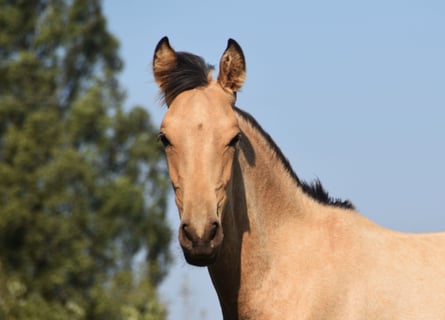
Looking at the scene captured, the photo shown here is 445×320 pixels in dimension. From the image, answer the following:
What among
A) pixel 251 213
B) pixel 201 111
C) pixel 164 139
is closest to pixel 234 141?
pixel 201 111

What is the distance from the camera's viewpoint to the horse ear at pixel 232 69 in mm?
5500

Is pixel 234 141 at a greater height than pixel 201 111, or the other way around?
pixel 201 111

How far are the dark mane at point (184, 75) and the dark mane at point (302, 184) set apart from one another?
39 centimetres

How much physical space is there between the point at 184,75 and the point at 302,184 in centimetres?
120

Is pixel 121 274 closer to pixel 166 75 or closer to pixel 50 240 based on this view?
pixel 50 240

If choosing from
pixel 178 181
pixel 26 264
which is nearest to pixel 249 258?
pixel 178 181

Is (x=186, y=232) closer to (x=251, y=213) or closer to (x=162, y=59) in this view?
(x=251, y=213)

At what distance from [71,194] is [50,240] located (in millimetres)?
1831

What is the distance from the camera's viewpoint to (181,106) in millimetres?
5211

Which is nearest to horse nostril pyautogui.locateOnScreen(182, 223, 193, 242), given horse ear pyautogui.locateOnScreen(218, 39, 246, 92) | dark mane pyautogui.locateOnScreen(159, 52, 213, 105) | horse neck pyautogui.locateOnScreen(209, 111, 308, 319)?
horse neck pyautogui.locateOnScreen(209, 111, 308, 319)

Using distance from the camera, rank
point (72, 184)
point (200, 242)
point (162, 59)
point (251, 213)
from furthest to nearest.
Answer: point (72, 184)
point (162, 59)
point (251, 213)
point (200, 242)

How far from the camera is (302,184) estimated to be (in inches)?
230

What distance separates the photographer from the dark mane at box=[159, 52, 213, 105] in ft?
17.8

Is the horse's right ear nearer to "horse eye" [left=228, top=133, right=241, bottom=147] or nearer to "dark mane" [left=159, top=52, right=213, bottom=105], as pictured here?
"dark mane" [left=159, top=52, right=213, bottom=105]
